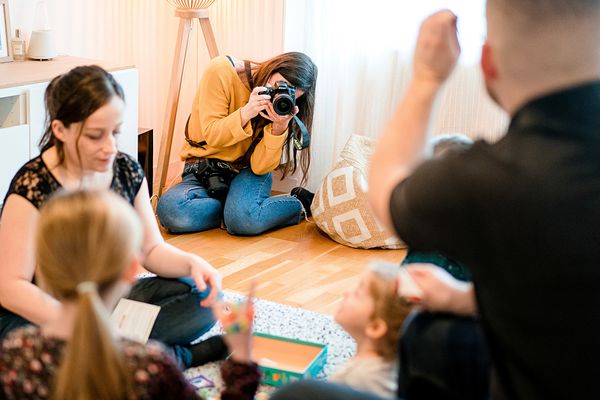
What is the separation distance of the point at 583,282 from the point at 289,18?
2.83 meters

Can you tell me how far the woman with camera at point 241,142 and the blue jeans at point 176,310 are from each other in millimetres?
1172

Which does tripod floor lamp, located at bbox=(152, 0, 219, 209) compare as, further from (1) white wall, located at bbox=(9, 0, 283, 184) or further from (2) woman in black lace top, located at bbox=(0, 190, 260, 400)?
(2) woman in black lace top, located at bbox=(0, 190, 260, 400)

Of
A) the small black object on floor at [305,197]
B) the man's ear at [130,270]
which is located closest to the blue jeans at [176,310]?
the man's ear at [130,270]

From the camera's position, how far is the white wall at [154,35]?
3.78 meters

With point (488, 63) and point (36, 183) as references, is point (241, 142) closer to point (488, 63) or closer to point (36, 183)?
point (36, 183)

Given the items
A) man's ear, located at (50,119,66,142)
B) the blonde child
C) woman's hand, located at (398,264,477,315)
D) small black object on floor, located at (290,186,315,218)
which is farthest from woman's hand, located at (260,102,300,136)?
woman's hand, located at (398,264,477,315)

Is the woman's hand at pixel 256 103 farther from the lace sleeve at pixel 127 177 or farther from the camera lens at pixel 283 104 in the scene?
the lace sleeve at pixel 127 177

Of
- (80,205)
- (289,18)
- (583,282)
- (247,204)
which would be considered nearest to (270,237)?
(247,204)

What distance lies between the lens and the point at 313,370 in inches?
83.7

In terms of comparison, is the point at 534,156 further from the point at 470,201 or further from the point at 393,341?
the point at 393,341

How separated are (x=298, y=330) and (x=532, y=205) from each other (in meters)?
1.49

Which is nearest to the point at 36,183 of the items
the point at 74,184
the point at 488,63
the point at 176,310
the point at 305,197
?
the point at 74,184

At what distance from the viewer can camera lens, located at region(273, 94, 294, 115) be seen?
10.7 ft

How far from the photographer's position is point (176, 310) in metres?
2.19
